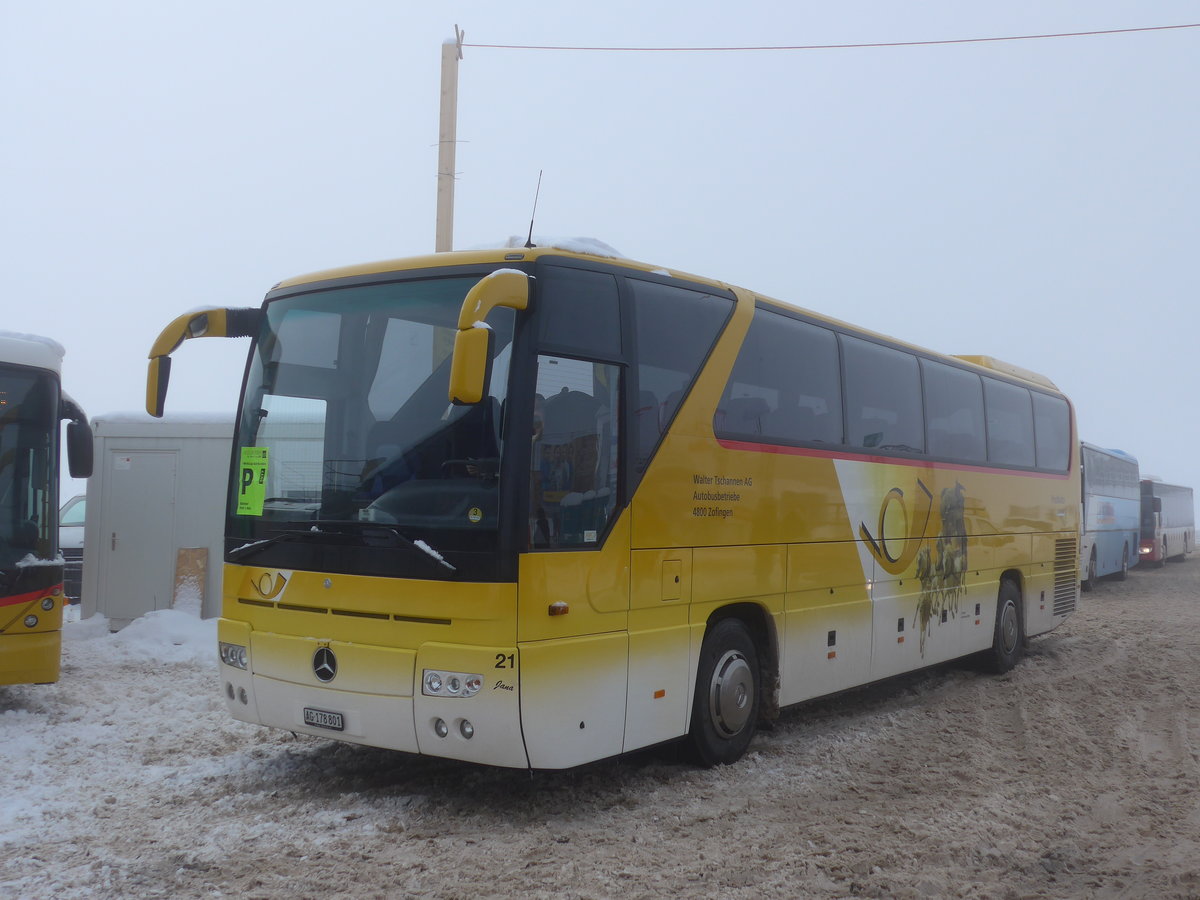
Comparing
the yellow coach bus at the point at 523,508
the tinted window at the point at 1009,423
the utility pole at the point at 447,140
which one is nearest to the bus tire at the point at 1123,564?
the tinted window at the point at 1009,423

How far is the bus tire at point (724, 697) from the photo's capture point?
7.36 metres

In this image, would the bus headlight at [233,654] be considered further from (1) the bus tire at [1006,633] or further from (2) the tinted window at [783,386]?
(1) the bus tire at [1006,633]

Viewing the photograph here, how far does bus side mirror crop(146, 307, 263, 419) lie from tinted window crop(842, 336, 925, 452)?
16.0 ft

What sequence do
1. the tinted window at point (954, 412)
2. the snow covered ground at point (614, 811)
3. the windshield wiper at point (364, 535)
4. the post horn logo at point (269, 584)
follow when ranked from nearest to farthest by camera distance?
the snow covered ground at point (614, 811) → the windshield wiper at point (364, 535) → the post horn logo at point (269, 584) → the tinted window at point (954, 412)

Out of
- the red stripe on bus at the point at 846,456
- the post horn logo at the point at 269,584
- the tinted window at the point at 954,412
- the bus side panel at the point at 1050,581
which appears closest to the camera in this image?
the post horn logo at the point at 269,584

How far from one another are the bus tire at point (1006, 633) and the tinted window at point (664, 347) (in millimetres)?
6969

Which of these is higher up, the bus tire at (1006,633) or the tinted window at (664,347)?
the tinted window at (664,347)

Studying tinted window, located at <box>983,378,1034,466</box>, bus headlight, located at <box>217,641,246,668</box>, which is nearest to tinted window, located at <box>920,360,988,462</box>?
tinted window, located at <box>983,378,1034,466</box>

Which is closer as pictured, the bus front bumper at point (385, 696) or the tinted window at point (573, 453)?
the bus front bumper at point (385, 696)

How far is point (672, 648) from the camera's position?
22.9 ft

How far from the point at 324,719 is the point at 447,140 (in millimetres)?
9032

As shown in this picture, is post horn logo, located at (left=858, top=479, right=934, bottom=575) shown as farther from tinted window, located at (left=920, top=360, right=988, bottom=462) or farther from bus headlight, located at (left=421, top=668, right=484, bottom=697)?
bus headlight, located at (left=421, top=668, right=484, bottom=697)

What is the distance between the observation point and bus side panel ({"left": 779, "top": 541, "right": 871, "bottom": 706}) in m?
8.38

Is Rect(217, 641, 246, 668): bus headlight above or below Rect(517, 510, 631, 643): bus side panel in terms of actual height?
below
